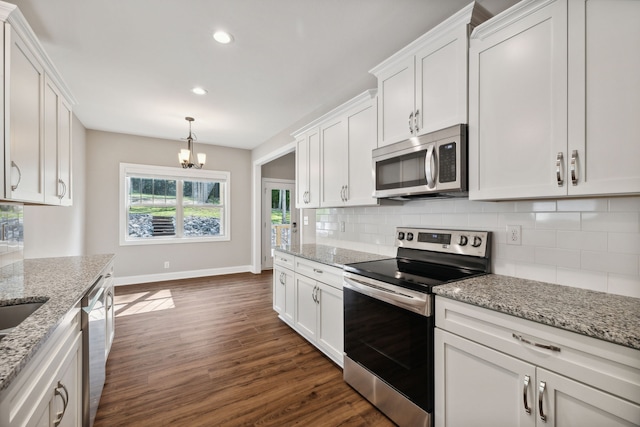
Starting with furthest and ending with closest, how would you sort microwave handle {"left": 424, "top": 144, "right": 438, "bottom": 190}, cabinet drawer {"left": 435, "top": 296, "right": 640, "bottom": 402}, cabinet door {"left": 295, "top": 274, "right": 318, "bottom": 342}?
cabinet door {"left": 295, "top": 274, "right": 318, "bottom": 342} < microwave handle {"left": 424, "top": 144, "right": 438, "bottom": 190} < cabinet drawer {"left": 435, "top": 296, "right": 640, "bottom": 402}

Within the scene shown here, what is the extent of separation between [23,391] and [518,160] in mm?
2184

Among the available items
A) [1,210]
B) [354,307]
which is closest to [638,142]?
[354,307]

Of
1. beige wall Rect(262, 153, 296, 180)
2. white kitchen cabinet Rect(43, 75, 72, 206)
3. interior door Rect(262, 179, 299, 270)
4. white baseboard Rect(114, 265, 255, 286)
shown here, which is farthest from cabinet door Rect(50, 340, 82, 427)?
beige wall Rect(262, 153, 296, 180)

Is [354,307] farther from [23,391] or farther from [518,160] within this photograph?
[23,391]

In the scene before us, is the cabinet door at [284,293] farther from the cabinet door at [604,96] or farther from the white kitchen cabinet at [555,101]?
the cabinet door at [604,96]

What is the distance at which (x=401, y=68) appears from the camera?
6.86 feet

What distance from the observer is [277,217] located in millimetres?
6527

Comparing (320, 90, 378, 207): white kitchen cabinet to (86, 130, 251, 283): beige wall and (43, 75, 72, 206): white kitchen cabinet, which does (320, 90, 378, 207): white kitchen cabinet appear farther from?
(86, 130, 251, 283): beige wall

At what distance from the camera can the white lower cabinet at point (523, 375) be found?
3.20 ft

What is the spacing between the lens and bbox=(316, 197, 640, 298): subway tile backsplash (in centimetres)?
136

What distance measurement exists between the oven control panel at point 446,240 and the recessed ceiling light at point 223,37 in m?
2.12

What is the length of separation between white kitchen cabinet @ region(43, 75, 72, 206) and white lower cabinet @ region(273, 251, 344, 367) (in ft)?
6.61

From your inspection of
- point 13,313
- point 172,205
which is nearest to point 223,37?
point 13,313

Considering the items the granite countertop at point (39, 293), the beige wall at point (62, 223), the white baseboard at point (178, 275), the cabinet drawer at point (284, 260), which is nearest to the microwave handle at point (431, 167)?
the cabinet drawer at point (284, 260)
